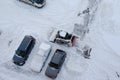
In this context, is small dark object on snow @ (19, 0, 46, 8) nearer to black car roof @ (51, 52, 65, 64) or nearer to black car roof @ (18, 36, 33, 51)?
black car roof @ (18, 36, 33, 51)

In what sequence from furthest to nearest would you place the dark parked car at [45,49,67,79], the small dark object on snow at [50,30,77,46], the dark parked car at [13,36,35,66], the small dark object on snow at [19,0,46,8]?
1. the small dark object on snow at [19,0,46,8]
2. the small dark object on snow at [50,30,77,46]
3. the dark parked car at [13,36,35,66]
4. the dark parked car at [45,49,67,79]

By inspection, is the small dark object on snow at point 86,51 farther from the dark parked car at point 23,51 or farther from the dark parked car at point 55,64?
the dark parked car at point 23,51

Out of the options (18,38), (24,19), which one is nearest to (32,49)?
(18,38)

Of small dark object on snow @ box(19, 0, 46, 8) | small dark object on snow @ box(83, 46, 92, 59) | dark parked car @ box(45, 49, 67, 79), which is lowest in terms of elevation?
dark parked car @ box(45, 49, 67, 79)

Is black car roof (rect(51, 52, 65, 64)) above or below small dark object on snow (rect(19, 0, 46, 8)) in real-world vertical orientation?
below

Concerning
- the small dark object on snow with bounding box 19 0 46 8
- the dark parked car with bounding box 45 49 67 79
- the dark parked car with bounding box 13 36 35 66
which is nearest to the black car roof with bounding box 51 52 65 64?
the dark parked car with bounding box 45 49 67 79

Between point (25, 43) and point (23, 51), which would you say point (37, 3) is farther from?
point (23, 51)
